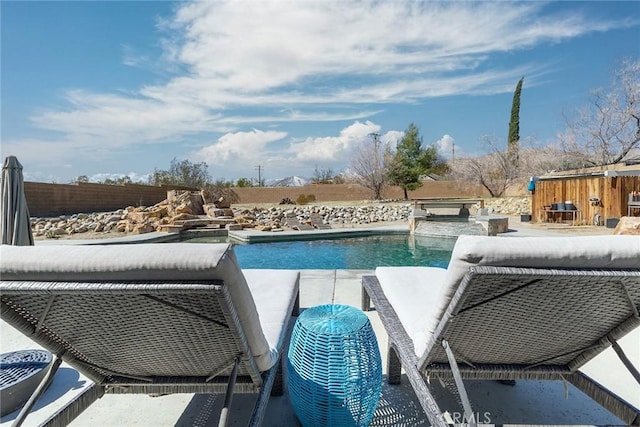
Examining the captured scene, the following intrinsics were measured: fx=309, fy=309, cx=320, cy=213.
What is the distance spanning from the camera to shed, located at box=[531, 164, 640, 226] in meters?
9.63

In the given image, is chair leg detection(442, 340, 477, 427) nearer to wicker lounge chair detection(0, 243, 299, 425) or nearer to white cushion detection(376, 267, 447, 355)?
white cushion detection(376, 267, 447, 355)

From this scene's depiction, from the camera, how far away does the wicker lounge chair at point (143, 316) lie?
0.92m

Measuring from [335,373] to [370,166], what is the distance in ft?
78.7

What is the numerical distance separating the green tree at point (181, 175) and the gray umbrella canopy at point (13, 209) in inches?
877

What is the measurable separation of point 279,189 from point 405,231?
644 inches

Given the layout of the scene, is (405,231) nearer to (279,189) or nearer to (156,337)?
(156,337)

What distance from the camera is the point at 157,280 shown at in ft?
3.06

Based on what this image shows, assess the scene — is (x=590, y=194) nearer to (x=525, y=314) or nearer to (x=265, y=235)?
(x=265, y=235)

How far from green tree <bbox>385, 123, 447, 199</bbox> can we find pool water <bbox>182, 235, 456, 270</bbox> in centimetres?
1477

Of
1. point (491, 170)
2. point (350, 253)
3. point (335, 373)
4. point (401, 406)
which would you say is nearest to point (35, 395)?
point (335, 373)

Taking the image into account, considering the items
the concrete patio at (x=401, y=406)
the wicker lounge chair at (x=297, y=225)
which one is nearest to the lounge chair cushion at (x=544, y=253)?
the concrete patio at (x=401, y=406)

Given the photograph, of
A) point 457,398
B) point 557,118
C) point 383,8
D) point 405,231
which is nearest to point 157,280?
point 457,398

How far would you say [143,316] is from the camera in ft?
3.54

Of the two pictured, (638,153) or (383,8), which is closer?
(383,8)
